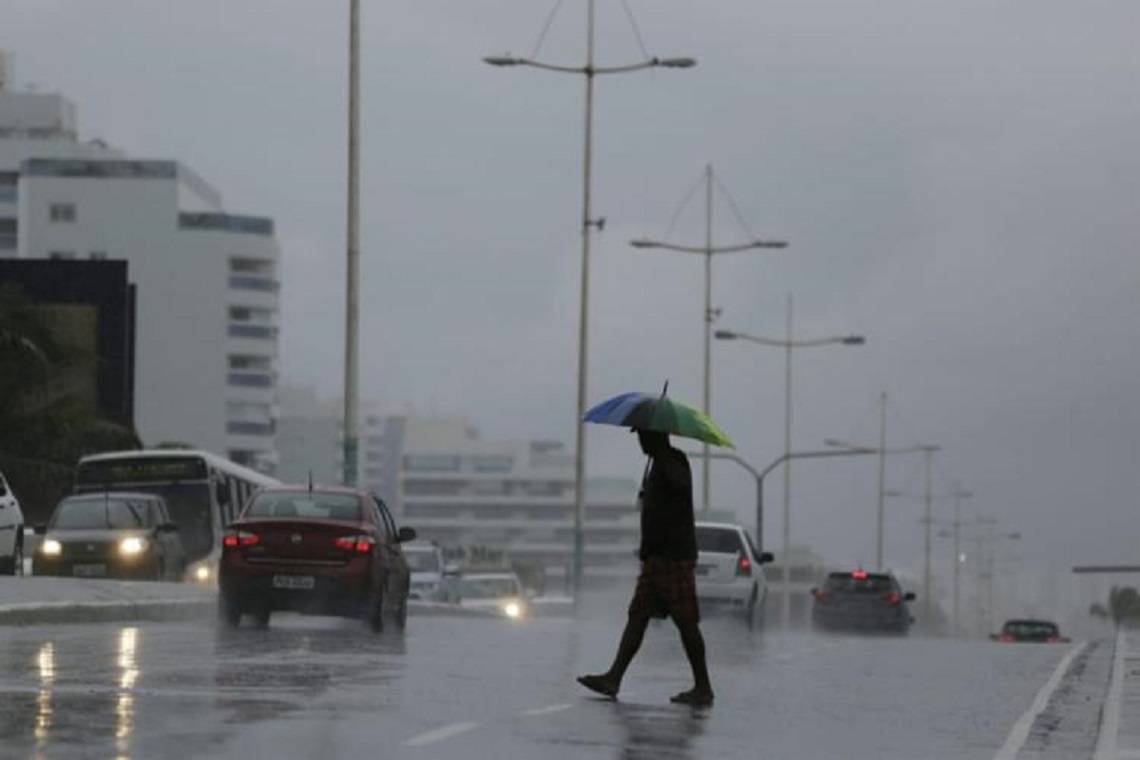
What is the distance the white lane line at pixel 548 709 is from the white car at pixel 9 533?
87.9ft

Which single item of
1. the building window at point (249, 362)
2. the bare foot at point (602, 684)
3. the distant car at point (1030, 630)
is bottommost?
the distant car at point (1030, 630)

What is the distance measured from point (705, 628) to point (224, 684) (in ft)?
95.8

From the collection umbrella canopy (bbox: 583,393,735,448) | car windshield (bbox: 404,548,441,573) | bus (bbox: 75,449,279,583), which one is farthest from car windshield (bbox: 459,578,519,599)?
umbrella canopy (bbox: 583,393,735,448)

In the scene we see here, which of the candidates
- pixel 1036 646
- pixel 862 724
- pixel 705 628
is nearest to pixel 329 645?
pixel 862 724

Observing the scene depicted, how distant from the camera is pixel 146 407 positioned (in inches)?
7042

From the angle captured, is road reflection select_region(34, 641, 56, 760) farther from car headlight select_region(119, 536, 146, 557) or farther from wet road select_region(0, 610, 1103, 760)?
car headlight select_region(119, 536, 146, 557)

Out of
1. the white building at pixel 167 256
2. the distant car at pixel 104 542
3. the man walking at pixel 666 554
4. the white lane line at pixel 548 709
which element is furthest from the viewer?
the white building at pixel 167 256

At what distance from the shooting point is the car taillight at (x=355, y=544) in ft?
104

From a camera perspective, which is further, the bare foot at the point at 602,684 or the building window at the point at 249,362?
the building window at the point at 249,362

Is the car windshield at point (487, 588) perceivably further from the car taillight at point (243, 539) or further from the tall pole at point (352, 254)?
the car taillight at point (243, 539)

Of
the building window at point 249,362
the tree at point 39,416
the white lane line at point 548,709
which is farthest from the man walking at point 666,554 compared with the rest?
the building window at point 249,362

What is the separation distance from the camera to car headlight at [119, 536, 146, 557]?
4697cm

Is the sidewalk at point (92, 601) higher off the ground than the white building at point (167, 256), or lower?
lower

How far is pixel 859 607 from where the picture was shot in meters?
62.2
